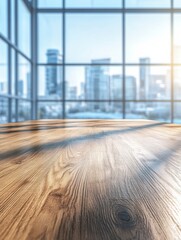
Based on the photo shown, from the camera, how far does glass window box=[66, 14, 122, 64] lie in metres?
6.30

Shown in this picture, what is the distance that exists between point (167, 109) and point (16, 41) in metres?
3.45

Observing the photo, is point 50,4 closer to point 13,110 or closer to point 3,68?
point 3,68

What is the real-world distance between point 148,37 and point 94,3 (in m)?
1.43

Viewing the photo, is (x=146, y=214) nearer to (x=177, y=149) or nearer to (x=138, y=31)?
(x=177, y=149)

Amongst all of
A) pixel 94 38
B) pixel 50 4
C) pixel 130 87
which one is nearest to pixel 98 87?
pixel 130 87

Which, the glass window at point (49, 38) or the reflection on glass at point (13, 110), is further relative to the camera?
the glass window at point (49, 38)

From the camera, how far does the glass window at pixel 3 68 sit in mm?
4366

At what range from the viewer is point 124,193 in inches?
20.3

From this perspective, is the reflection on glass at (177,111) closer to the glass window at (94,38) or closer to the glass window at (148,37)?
the glass window at (148,37)

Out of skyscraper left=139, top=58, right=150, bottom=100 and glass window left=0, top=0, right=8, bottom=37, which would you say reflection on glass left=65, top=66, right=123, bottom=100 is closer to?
skyscraper left=139, top=58, right=150, bottom=100

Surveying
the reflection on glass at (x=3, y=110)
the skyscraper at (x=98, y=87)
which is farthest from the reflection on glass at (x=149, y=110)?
the reflection on glass at (x=3, y=110)

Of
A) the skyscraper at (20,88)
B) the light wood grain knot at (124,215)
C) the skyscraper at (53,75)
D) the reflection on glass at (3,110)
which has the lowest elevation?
the light wood grain knot at (124,215)

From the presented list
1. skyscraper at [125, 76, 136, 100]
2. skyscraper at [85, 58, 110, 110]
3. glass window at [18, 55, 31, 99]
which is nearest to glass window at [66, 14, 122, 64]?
skyscraper at [85, 58, 110, 110]

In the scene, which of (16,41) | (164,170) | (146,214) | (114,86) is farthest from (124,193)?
(114,86)
